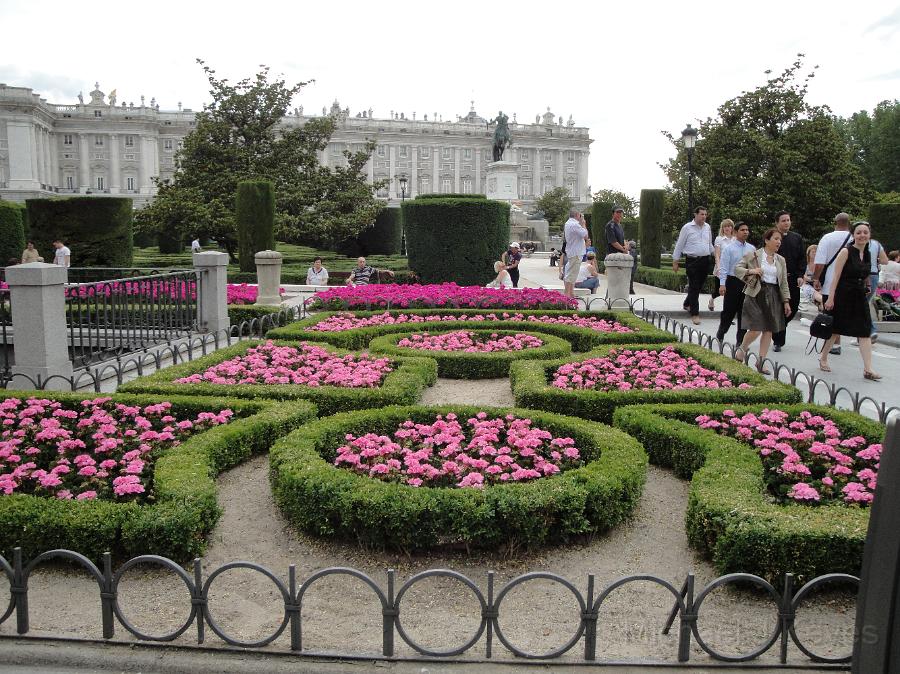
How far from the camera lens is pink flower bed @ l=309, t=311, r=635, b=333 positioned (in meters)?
11.0

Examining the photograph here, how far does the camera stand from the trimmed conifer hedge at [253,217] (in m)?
19.7

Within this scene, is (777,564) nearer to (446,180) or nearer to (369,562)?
(369,562)

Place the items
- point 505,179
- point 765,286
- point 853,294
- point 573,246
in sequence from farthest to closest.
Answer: point 505,179 < point 573,246 < point 765,286 < point 853,294

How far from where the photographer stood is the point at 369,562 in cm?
412

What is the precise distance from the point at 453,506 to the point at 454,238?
531 inches

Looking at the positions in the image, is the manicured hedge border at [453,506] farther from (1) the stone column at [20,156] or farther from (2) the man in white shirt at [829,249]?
(1) the stone column at [20,156]

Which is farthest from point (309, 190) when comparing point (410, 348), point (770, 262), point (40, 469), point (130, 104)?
point (130, 104)

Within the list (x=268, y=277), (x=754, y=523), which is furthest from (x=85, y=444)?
(x=268, y=277)

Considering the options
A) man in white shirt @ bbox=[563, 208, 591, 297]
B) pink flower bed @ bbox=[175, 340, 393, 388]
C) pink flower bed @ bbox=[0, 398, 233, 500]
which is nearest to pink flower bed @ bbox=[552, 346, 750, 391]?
pink flower bed @ bbox=[175, 340, 393, 388]

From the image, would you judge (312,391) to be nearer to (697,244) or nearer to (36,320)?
(36,320)

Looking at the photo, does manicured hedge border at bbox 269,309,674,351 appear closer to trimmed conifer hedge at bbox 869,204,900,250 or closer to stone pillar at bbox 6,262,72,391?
→ stone pillar at bbox 6,262,72,391

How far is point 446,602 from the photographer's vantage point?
12.0 feet

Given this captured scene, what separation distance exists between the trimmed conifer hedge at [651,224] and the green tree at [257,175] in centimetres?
986

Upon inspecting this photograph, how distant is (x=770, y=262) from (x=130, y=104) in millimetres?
89446
